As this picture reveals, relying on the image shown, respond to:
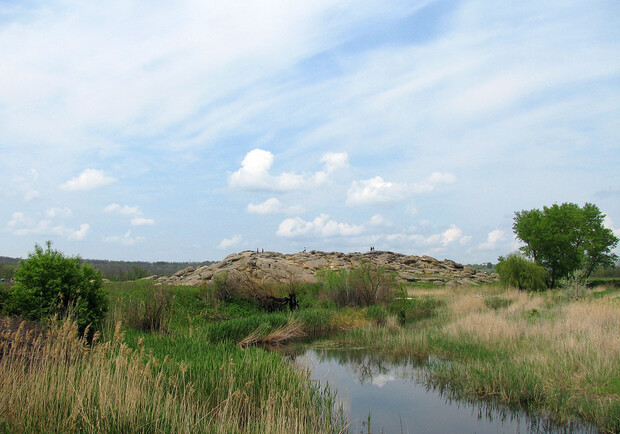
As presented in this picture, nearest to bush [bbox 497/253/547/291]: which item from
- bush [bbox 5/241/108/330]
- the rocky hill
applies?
the rocky hill

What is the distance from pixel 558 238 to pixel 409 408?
3900 cm

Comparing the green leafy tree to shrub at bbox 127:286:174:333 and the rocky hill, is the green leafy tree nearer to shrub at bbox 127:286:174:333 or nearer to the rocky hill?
the rocky hill

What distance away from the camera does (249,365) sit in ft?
28.3

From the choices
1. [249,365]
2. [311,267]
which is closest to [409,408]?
[249,365]

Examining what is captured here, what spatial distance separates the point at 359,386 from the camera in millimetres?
11430

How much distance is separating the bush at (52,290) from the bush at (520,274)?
29.9 m

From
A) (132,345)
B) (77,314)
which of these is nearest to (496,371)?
(132,345)

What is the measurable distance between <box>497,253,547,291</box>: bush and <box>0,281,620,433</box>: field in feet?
37.9

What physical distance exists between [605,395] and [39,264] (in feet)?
42.2

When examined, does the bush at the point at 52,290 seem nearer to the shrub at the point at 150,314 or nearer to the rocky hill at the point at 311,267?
the shrub at the point at 150,314

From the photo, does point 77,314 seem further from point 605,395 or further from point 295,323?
point 605,395

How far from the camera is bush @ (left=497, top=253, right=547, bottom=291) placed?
33.2 m

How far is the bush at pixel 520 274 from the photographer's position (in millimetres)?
33219

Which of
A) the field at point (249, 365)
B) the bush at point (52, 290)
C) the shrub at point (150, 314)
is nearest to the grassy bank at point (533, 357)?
the field at point (249, 365)
